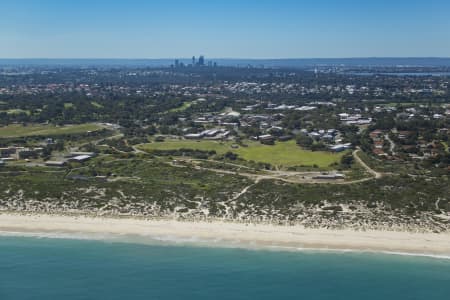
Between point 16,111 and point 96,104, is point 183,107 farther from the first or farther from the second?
point 16,111

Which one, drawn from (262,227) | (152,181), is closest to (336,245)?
(262,227)

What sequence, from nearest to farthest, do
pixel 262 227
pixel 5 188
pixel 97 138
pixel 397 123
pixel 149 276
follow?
pixel 149 276 → pixel 262 227 → pixel 5 188 → pixel 97 138 → pixel 397 123

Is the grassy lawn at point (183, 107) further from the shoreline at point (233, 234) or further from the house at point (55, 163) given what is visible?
the shoreline at point (233, 234)

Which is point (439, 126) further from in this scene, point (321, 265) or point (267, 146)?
point (321, 265)

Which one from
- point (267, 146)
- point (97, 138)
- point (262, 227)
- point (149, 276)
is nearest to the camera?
point (149, 276)

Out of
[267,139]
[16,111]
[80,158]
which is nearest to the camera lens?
[80,158]

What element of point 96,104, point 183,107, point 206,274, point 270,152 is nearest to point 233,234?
point 206,274
